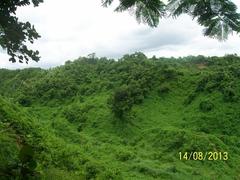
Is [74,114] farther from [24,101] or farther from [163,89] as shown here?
[163,89]

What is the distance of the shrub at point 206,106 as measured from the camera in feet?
104

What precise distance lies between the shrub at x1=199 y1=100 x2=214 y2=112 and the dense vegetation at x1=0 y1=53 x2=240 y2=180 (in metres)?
0.08

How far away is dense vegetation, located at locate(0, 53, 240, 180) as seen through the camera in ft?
55.3

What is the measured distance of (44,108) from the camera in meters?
37.3

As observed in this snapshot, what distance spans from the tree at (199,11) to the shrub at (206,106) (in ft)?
92.6

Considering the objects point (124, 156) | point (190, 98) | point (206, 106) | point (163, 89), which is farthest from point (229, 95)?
point (124, 156)

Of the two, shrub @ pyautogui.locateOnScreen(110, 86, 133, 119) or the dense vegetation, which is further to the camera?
shrub @ pyautogui.locateOnScreen(110, 86, 133, 119)

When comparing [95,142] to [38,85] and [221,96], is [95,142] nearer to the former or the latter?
[221,96]

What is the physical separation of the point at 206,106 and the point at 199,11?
28404 mm

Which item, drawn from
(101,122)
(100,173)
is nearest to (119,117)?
(101,122)
